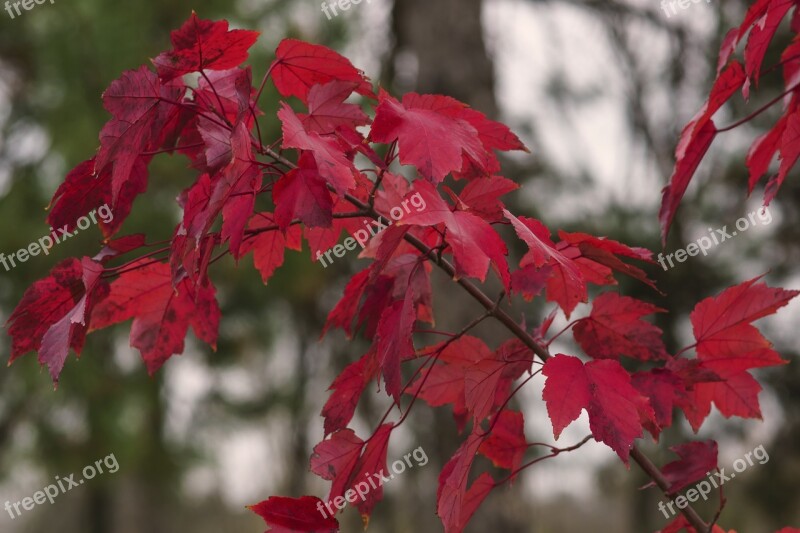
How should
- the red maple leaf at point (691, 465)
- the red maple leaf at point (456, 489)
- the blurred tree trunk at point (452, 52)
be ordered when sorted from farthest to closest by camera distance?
the blurred tree trunk at point (452, 52), the red maple leaf at point (691, 465), the red maple leaf at point (456, 489)

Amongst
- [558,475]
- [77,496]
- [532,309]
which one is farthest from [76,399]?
[558,475]

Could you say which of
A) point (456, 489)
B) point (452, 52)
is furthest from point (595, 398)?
point (452, 52)

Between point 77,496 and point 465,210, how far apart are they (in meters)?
10.0

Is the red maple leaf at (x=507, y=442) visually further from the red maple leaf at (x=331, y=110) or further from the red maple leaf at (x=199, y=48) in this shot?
the red maple leaf at (x=199, y=48)

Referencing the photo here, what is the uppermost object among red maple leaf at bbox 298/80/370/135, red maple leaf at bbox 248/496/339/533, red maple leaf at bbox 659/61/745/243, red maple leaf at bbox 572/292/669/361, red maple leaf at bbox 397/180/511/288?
red maple leaf at bbox 298/80/370/135

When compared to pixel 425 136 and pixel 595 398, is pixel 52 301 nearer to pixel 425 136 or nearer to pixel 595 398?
pixel 425 136

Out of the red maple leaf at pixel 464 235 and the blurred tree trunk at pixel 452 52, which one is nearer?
the red maple leaf at pixel 464 235

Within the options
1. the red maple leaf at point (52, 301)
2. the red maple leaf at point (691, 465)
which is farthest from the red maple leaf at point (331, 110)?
the red maple leaf at point (691, 465)

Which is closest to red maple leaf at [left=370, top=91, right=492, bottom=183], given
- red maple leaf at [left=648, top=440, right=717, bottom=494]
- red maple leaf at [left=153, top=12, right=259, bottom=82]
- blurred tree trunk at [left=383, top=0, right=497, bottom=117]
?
red maple leaf at [left=153, top=12, right=259, bottom=82]

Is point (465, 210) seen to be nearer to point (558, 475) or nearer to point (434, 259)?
point (434, 259)

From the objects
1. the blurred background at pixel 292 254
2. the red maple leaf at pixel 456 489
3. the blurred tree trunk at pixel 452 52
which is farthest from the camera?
the blurred background at pixel 292 254

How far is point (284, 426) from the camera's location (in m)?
10.2

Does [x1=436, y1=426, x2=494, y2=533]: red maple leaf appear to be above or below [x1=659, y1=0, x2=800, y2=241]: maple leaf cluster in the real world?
below

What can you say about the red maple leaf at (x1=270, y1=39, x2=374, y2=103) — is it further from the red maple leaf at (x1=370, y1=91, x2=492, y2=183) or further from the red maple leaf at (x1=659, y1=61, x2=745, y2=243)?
the red maple leaf at (x1=659, y1=61, x2=745, y2=243)
